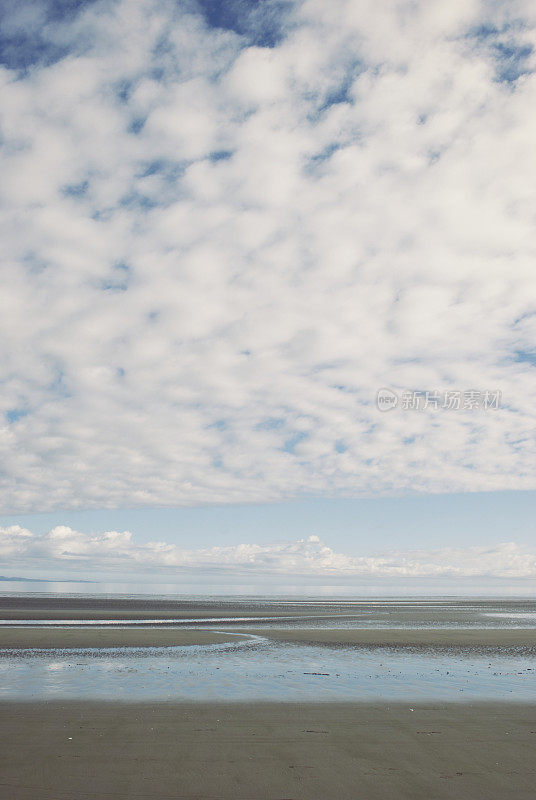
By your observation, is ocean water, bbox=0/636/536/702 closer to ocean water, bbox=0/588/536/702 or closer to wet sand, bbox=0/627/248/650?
ocean water, bbox=0/588/536/702

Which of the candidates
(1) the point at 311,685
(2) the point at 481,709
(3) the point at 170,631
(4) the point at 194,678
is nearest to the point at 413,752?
(2) the point at 481,709

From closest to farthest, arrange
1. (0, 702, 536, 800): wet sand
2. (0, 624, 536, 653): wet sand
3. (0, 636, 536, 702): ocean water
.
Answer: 1. (0, 702, 536, 800): wet sand
2. (0, 636, 536, 702): ocean water
3. (0, 624, 536, 653): wet sand

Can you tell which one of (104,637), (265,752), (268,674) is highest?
(265,752)

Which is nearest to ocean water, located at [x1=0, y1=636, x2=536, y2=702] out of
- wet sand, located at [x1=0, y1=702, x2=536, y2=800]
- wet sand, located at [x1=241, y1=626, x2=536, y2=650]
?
wet sand, located at [x1=0, y1=702, x2=536, y2=800]

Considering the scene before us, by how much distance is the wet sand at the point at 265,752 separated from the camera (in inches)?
400

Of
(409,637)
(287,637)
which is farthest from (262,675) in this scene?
(409,637)

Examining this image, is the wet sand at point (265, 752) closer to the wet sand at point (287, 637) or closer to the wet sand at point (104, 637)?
the wet sand at point (104, 637)

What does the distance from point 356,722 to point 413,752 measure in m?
2.76

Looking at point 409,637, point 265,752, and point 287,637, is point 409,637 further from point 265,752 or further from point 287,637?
point 265,752

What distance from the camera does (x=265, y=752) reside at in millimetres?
12258

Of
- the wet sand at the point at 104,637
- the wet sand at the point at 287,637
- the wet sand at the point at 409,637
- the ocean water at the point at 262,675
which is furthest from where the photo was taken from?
the wet sand at the point at 409,637

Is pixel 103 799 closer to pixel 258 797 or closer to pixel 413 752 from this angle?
pixel 258 797

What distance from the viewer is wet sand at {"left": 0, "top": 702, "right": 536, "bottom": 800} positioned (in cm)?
1016

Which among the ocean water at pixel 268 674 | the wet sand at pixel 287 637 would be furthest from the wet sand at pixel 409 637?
the ocean water at pixel 268 674
